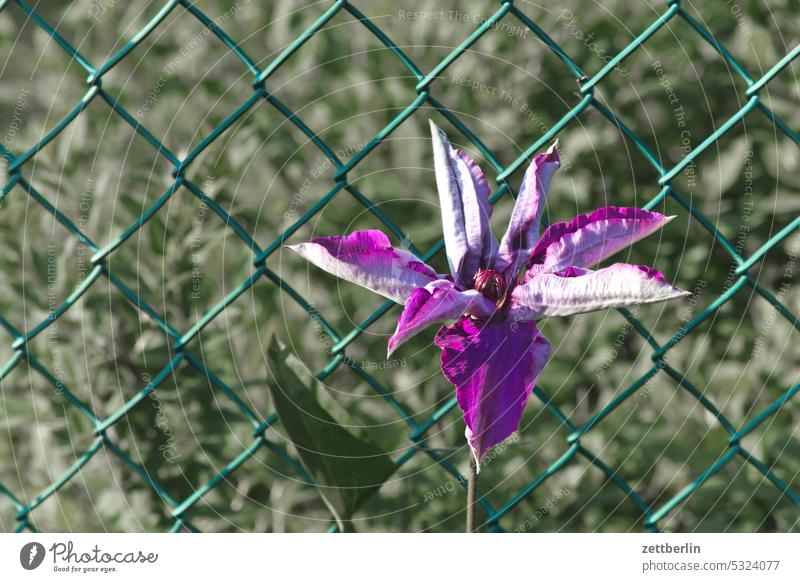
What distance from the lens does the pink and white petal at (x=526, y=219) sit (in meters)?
0.71

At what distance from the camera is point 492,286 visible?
70 centimetres

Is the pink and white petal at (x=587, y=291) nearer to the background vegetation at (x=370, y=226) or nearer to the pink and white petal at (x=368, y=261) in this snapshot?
the pink and white petal at (x=368, y=261)

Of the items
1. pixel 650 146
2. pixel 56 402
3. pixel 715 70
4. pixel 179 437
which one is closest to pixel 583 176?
pixel 650 146

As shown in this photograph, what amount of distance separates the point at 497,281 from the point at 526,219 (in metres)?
0.06

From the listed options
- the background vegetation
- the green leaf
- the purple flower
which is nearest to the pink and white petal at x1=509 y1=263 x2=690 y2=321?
the purple flower

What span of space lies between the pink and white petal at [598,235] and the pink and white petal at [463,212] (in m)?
0.05

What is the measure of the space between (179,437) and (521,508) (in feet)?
1.46

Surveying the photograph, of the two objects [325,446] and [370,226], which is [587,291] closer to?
[325,446]

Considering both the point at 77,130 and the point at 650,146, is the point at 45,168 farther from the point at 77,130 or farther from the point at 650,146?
the point at 650,146

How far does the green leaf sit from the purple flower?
19 cm

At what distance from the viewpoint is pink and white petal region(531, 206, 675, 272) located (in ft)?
2.27
